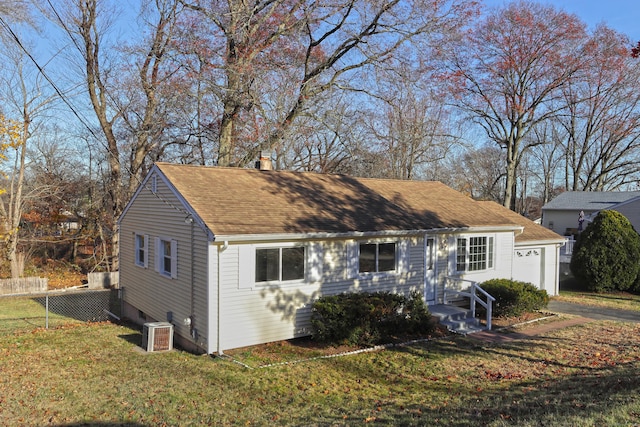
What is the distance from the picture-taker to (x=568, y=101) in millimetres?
34500

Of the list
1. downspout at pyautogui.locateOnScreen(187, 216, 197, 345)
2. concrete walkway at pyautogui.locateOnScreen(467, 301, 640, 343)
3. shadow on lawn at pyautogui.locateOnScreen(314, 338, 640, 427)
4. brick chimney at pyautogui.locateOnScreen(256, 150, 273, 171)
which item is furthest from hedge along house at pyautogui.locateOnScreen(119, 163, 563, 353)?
shadow on lawn at pyautogui.locateOnScreen(314, 338, 640, 427)

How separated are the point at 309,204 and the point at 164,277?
444cm

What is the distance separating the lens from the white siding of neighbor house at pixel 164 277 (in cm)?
1099

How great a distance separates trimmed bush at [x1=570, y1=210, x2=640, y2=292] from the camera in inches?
795

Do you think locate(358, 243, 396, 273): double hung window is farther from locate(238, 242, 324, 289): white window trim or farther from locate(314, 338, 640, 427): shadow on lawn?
locate(314, 338, 640, 427): shadow on lawn

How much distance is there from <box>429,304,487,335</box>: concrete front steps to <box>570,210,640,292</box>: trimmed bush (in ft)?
32.1

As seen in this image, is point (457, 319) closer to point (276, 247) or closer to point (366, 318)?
point (366, 318)

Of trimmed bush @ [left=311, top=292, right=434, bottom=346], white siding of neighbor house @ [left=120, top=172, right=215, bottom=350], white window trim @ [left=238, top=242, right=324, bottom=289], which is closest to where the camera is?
white window trim @ [left=238, top=242, right=324, bottom=289]

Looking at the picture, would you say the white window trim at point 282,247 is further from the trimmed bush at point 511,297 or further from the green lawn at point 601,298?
the green lawn at point 601,298

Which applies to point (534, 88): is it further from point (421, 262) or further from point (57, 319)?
point (57, 319)

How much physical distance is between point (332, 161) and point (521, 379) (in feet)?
85.2

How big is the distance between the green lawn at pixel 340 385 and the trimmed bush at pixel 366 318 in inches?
28.1

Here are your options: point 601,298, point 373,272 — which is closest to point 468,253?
point 373,272

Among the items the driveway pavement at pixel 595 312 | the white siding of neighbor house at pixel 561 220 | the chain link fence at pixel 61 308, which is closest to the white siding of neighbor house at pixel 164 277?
the chain link fence at pixel 61 308
